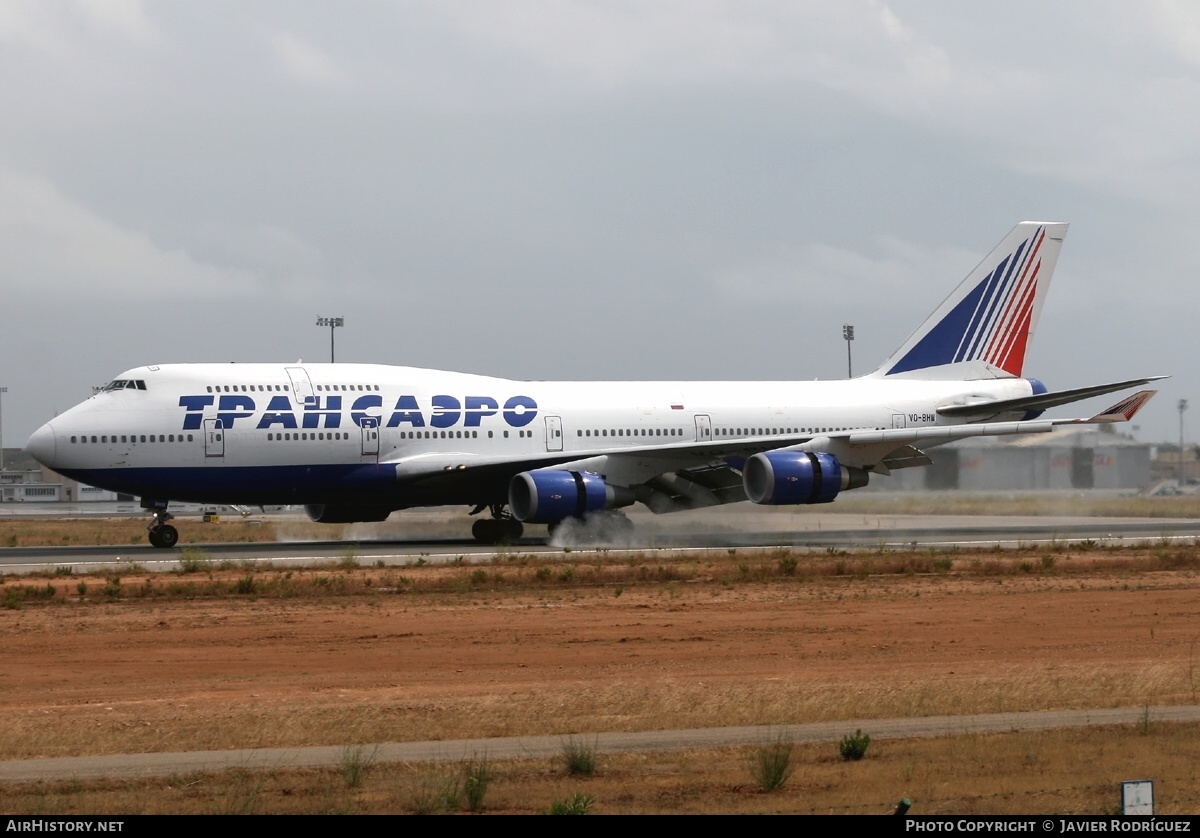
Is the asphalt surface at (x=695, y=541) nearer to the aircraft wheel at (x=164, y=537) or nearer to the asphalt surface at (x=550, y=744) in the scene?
the aircraft wheel at (x=164, y=537)

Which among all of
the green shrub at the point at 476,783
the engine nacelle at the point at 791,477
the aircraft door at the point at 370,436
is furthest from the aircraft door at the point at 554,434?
the green shrub at the point at 476,783

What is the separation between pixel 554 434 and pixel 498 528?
9.74 feet

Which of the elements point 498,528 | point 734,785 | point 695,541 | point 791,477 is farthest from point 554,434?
point 734,785

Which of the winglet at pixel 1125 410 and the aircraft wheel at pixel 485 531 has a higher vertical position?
the winglet at pixel 1125 410

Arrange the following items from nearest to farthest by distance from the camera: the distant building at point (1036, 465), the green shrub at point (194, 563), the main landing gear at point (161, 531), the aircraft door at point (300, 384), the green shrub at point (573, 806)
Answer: the green shrub at point (573, 806) → the green shrub at point (194, 563) → the main landing gear at point (161, 531) → the aircraft door at point (300, 384) → the distant building at point (1036, 465)

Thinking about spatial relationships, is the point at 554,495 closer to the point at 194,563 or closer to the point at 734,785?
the point at 194,563

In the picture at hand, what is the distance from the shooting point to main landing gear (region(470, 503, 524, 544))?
126 feet

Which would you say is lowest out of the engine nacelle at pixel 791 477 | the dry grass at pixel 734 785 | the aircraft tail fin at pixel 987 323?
the dry grass at pixel 734 785

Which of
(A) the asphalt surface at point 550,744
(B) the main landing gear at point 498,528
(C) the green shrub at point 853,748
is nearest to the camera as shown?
(A) the asphalt surface at point 550,744

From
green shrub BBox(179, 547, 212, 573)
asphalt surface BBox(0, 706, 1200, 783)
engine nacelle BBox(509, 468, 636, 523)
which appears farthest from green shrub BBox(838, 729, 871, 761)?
engine nacelle BBox(509, 468, 636, 523)

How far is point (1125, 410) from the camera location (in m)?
36.1

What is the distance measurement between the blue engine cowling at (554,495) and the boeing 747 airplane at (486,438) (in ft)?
0.15

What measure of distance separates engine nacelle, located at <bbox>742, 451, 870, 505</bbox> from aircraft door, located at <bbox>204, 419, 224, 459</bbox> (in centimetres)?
1253

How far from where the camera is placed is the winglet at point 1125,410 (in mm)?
35562
